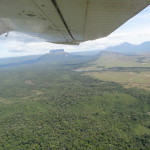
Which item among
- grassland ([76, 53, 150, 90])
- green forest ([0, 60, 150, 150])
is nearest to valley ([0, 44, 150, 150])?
green forest ([0, 60, 150, 150])

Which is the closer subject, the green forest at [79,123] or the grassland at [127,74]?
the green forest at [79,123]

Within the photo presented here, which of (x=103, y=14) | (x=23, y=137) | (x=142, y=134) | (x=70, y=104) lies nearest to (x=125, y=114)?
(x=142, y=134)

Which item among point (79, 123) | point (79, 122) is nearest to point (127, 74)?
point (79, 122)

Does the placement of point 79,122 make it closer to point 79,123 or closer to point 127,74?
point 79,123

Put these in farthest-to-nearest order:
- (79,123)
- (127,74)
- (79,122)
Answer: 1. (127,74)
2. (79,122)
3. (79,123)

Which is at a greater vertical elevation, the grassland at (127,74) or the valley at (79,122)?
the grassland at (127,74)

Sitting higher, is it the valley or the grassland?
the grassland

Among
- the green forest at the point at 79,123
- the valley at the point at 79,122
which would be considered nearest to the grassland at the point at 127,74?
the valley at the point at 79,122

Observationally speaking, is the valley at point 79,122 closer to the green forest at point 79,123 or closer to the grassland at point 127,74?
the green forest at point 79,123

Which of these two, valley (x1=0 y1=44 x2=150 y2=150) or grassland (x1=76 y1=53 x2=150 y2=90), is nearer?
valley (x1=0 y1=44 x2=150 y2=150)

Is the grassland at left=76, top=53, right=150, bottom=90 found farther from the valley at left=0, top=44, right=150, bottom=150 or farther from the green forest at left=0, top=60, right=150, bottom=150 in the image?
the green forest at left=0, top=60, right=150, bottom=150

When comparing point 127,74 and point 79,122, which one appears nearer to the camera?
point 79,122
